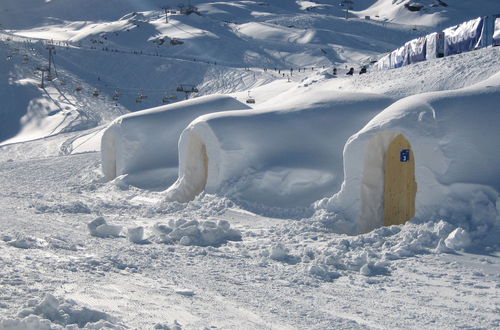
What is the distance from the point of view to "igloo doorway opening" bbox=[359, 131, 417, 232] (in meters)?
11.5

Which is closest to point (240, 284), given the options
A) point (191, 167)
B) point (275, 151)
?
point (275, 151)

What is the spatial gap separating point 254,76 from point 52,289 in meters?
38.9

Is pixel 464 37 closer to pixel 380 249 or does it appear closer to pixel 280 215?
pixel 280 215

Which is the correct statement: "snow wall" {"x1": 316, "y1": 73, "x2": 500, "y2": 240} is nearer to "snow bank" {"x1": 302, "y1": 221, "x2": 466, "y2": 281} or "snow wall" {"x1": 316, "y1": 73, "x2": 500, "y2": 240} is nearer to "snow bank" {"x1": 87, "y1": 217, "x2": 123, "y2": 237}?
"snow bank" {"x1": 302, "y1": 221, "x2": 466, "y2": 281}

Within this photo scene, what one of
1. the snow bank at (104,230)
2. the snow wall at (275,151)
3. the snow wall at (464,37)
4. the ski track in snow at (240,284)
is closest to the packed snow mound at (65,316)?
the ski track in snow at (240,284)

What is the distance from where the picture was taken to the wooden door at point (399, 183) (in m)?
11.4

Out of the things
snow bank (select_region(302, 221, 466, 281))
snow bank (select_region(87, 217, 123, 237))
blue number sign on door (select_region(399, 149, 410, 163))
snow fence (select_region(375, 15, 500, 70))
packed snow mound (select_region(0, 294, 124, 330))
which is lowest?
snow bank (select_region(87, 217, 123, 237))

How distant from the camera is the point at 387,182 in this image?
459 inches

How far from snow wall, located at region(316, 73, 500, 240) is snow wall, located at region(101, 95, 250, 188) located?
7576 millimetres

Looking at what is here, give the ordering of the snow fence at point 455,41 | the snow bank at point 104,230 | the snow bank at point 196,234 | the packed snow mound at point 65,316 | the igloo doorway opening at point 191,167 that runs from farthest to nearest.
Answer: the snow fence at point 455,41 < the igloo doorway opening at point 191,167 < the snow bank at point 104,230 < the snow bank at point 196,234 < the packed snow mound at point 65,316

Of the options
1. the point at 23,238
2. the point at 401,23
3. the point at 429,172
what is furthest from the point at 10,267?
the point at 401,23

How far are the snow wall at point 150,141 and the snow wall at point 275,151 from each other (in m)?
2.38

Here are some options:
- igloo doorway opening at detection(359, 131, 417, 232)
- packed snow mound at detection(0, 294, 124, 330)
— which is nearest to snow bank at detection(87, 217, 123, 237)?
igloo doorway opening at detection(359, 131, 417, 232)

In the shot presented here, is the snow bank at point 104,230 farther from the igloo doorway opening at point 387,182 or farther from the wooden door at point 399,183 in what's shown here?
the wooden door at point 399,183
